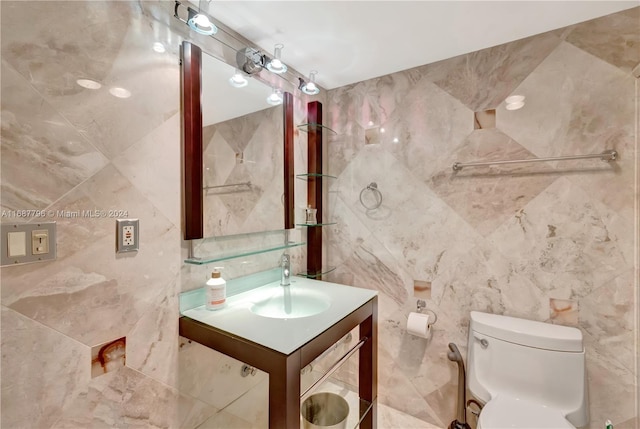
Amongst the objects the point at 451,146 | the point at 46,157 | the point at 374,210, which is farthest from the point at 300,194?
the point at 46,157

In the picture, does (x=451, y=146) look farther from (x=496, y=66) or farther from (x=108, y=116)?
(x=108, y=116)

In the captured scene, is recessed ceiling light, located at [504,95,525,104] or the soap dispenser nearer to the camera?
the soap dispenser

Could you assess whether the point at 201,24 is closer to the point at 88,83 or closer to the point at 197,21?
the point at 197,21

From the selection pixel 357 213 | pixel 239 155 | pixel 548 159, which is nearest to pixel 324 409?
pixel 357 213

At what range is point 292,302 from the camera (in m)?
1.56

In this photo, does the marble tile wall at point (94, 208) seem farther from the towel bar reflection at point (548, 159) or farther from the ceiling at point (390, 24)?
the towel bar reflection at point (548, 159)

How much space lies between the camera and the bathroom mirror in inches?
46.5

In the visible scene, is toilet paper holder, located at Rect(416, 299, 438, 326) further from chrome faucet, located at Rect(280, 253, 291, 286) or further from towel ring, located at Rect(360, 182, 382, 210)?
chrome faucet, located at Rect(280, 253, 291, 286)

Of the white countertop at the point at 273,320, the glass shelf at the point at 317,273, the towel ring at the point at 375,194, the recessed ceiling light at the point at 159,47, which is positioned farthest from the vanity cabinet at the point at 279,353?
the recessed ceiling light at the point at 159,47

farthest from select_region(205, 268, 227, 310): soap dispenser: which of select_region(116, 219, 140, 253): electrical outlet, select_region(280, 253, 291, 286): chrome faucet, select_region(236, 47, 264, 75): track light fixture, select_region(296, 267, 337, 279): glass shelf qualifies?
select_region(236, 47, 264, 75): track light fixture

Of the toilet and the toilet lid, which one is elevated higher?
the toilet

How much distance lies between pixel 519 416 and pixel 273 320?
3.97ft

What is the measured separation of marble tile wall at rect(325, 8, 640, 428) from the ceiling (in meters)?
0.11

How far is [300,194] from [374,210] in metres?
0.53
